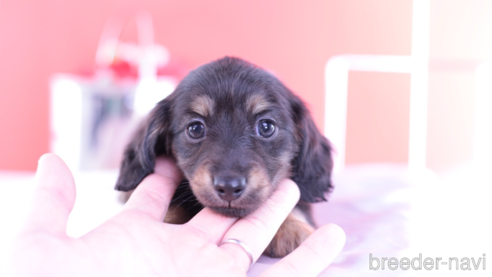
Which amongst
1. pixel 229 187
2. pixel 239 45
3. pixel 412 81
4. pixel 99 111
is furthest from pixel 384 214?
pixel 239 45

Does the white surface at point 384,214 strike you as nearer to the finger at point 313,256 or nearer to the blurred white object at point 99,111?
the finger at point 313,256

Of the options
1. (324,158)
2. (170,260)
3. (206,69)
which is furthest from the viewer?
(324,158)

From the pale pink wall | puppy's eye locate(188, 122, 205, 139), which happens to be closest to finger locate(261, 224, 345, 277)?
puppy's eye locate(188, 122, 205, 139)

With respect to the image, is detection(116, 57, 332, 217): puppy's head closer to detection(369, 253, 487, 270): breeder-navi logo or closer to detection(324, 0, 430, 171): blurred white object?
detection(369, 253, 487, 270): breeder-navi logo

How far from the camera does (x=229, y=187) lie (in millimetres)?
1349

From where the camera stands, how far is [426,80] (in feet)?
13.4

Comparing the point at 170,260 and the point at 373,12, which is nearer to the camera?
the point at 170,260

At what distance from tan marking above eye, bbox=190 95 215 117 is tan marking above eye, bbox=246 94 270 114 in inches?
6.2

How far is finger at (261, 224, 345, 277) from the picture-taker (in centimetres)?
116

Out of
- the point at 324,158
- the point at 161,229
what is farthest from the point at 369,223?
the point at 161,229

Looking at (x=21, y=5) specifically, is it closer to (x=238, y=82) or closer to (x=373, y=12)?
(x=373, y=12)

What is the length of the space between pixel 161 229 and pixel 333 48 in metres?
4.96

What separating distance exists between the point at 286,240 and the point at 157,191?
0.55m

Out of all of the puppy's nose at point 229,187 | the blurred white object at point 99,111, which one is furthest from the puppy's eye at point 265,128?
the blurred white object at point 99,111
